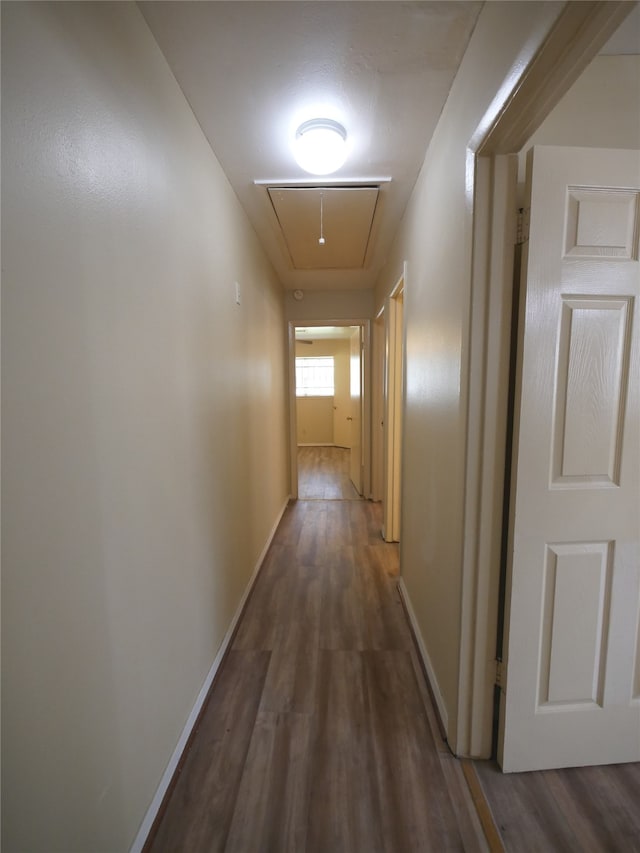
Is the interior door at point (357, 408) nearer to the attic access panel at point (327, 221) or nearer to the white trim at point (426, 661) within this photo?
the attic access panel at point (327, 221)

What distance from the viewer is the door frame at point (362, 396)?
411 centimetres

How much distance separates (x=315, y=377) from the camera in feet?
26.1

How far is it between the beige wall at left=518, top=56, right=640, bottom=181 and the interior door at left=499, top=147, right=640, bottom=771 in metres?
0.17

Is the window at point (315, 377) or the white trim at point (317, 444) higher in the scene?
the window at point (315, 377)

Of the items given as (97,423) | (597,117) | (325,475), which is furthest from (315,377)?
(97,423)

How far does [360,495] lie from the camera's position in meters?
4.43

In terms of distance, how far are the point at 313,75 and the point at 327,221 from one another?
110cm

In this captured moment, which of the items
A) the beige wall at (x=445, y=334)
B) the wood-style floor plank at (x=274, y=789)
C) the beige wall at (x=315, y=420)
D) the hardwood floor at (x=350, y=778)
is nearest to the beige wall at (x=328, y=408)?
the beige wall at (x=315, y=420)

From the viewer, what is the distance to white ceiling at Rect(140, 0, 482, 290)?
1035mm

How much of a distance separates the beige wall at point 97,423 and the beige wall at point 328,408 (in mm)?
5561

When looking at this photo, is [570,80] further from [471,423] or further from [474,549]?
[474,549]

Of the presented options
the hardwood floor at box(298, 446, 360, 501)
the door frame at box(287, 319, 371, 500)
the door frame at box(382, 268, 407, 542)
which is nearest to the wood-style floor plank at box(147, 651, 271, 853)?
the door frame at box(382, 268, 407, 542)

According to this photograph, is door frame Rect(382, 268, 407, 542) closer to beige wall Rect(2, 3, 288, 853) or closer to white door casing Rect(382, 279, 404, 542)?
white door casing Rect(382, 279, 404, 542)

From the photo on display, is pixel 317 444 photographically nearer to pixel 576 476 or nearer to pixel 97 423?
pixel 576 476
